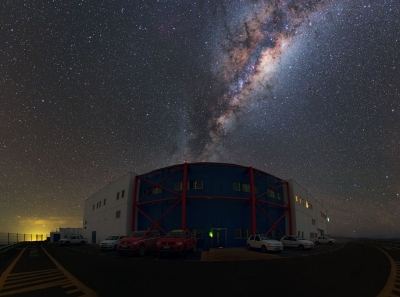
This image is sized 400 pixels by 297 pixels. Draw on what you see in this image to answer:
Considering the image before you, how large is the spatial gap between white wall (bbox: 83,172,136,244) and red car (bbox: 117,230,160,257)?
15779 millimetres

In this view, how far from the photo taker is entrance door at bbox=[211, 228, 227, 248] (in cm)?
3423

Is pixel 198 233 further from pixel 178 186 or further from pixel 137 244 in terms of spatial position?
pixel 137 244

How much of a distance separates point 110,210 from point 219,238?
18914 millimetres

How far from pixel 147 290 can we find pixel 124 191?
3321cm

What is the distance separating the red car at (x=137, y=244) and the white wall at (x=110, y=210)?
1578 centimetres

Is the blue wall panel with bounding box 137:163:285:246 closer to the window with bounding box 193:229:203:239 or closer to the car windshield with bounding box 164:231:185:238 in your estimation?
the window with bounding box 193:229:203:239

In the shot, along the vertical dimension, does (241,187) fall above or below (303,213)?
above

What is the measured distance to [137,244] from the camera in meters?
22.1

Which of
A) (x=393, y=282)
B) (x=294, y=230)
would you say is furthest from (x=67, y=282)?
(x=294, y=230)

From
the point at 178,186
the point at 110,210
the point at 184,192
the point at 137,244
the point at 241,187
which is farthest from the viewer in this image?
the point at 110,210

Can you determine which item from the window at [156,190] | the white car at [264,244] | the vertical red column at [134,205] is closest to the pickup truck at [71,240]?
the vertical red column at [134,205]

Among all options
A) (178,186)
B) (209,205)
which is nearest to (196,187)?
(178,186)

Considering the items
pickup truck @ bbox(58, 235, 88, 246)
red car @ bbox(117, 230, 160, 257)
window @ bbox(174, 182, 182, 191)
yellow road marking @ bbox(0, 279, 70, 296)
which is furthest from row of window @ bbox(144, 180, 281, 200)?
yellow road marking @ bbox(0, 279, 70, 296)

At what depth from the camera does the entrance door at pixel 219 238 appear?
34228 millimetres
